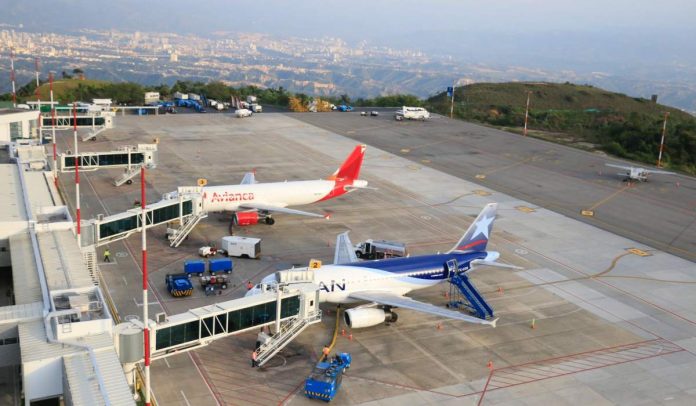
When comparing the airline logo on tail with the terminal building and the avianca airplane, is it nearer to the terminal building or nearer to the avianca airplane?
the avianca airplane

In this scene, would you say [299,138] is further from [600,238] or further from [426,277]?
[426,277]

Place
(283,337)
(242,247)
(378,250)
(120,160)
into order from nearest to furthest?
(283,337) → (242,247) → (378,250) → (120,160)

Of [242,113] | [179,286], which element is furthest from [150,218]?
[242,113]

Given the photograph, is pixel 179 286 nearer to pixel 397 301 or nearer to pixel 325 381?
pixel 397 301

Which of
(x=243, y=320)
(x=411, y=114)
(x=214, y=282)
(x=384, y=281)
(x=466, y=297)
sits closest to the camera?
(x=243, y=320)

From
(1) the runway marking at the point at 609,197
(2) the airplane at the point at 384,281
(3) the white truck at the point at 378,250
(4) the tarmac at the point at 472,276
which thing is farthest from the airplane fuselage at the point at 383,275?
(1) the runway marking at the point at 609,197

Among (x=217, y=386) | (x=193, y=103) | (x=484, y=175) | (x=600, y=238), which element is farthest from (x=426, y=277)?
(x=193, y=103)

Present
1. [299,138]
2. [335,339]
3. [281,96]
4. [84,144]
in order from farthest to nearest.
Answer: [281,96] < [299,138] < [84,144] < [335,339]
